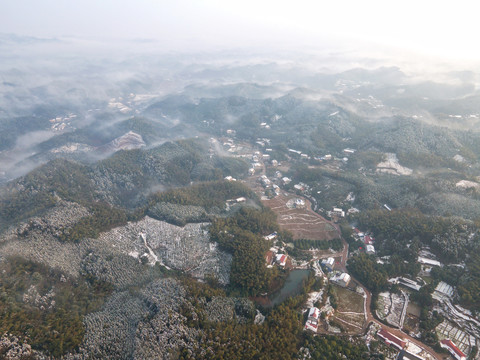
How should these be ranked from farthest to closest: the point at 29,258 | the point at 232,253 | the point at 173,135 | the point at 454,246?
the point at 173,135, the point at 232,253, the point at 454,246, the point at 29,258

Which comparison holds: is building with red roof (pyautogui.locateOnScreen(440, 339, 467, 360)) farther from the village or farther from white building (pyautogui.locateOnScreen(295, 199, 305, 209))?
white building (pyautogui.locateOnScreen(295, 199, 305, 209))

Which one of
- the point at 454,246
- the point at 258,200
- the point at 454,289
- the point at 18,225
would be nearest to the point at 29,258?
the point at 18,225

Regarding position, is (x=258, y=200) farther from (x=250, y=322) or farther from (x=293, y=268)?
(x=250, y=322)

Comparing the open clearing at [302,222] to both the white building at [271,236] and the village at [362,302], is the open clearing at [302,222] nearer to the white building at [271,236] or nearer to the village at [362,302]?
the village at [362,302]

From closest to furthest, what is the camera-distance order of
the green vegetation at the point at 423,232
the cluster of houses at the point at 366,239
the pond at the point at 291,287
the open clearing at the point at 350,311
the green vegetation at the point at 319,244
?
1. the open clearing at the point at 350,311
2. the pond at the point at 291,287
3. the green vegetation at the point at 423,232
4. the cluster of houses at the point at 366,239
5. the green vegetation at the point at 319,244

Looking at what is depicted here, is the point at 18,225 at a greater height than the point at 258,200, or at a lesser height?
greater

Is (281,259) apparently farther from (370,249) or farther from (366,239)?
(366,239)

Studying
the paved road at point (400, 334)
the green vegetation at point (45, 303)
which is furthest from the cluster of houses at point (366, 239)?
the green vegetation at point (45, 303)

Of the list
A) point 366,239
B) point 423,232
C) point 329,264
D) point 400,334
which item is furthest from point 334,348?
point 423,232
